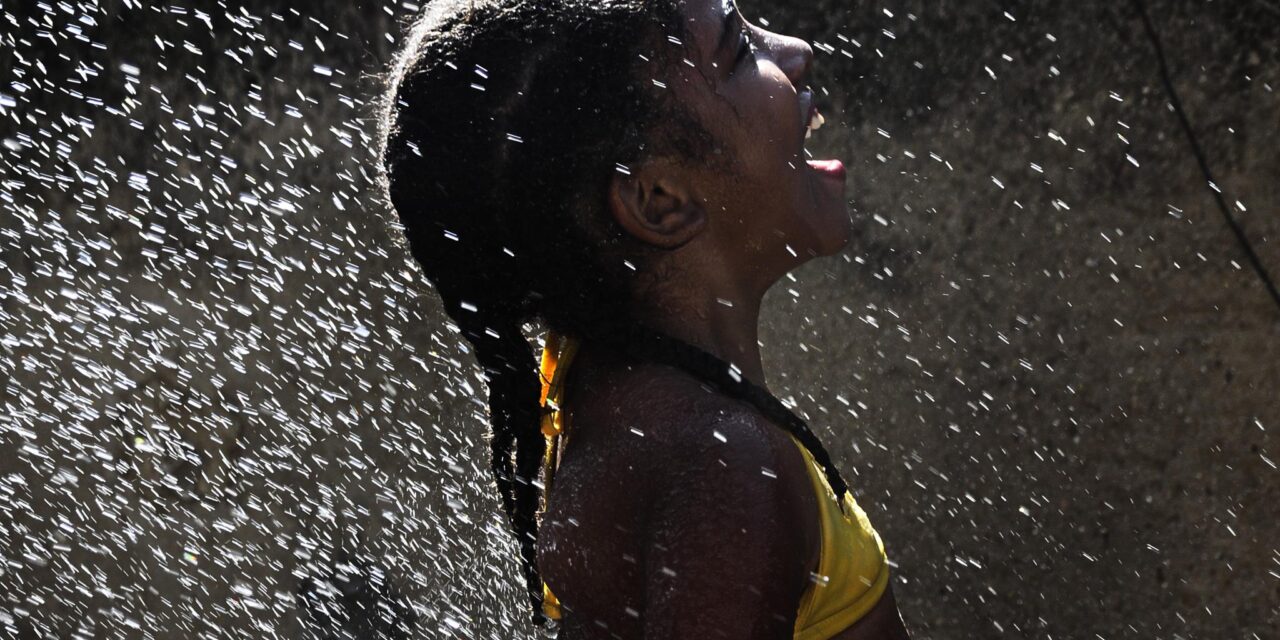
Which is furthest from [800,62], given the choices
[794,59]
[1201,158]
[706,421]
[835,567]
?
[1201,158]

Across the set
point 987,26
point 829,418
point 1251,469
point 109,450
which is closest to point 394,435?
point 109,450

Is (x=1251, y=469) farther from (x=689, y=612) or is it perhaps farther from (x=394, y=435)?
(x=394, y=435)

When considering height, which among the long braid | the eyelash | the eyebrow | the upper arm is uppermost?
the eyebrow

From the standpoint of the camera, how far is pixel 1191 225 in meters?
3.06

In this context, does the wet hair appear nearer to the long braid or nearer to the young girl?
the young girl

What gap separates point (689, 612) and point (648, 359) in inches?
15.2

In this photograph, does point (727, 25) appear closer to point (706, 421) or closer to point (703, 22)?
point (703, 22)

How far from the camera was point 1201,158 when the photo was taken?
3.03m

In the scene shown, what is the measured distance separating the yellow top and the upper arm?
0.11 metres

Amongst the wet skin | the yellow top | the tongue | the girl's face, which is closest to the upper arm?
the wet skin

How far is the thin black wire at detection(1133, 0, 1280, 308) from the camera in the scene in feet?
9.83

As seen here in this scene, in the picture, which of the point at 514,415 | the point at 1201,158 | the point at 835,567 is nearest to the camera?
the point at 835,567

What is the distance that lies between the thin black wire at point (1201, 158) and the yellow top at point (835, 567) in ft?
5.55

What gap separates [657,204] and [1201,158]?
1.90 meters
